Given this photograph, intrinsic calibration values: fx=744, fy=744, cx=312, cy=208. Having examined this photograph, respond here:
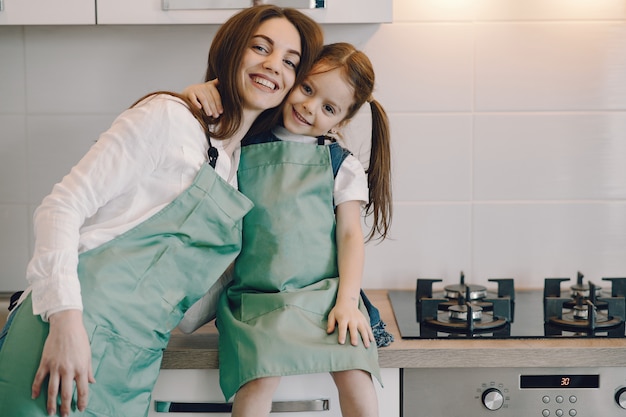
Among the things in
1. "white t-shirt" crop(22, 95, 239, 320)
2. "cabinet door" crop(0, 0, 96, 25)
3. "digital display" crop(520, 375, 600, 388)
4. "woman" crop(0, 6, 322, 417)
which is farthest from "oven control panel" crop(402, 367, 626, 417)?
"cabinet door" crop(0, 0, 96, 25)

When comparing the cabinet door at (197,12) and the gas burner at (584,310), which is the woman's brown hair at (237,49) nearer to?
the cabinet door at (197,12)

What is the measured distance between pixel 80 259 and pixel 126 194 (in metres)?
0.13

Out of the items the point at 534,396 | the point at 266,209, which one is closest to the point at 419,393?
the point at 534,396

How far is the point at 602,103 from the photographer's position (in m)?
1.68

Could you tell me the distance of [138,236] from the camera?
115 cm

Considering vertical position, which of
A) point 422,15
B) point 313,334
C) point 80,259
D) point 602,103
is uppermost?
point 422,15

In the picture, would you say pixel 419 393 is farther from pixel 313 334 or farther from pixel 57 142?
pixel 57 142

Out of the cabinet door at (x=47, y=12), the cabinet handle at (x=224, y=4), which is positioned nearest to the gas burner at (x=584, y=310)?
the cabinet handle at (x=224, y=4)

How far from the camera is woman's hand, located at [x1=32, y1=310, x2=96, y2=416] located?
3.39ft

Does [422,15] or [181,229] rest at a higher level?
[422,15]

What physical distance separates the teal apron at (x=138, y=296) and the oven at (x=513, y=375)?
1.30 ft

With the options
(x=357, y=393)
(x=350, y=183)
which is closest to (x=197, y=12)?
(x=350, y=183)

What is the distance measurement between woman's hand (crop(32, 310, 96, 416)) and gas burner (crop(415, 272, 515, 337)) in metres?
0.61

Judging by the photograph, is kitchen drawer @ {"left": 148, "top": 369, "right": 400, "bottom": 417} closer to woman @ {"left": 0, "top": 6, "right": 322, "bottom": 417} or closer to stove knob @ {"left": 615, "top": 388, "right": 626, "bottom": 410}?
woman @ {"left": 0, "top": 6, "right": 322, "bottom": 417}
